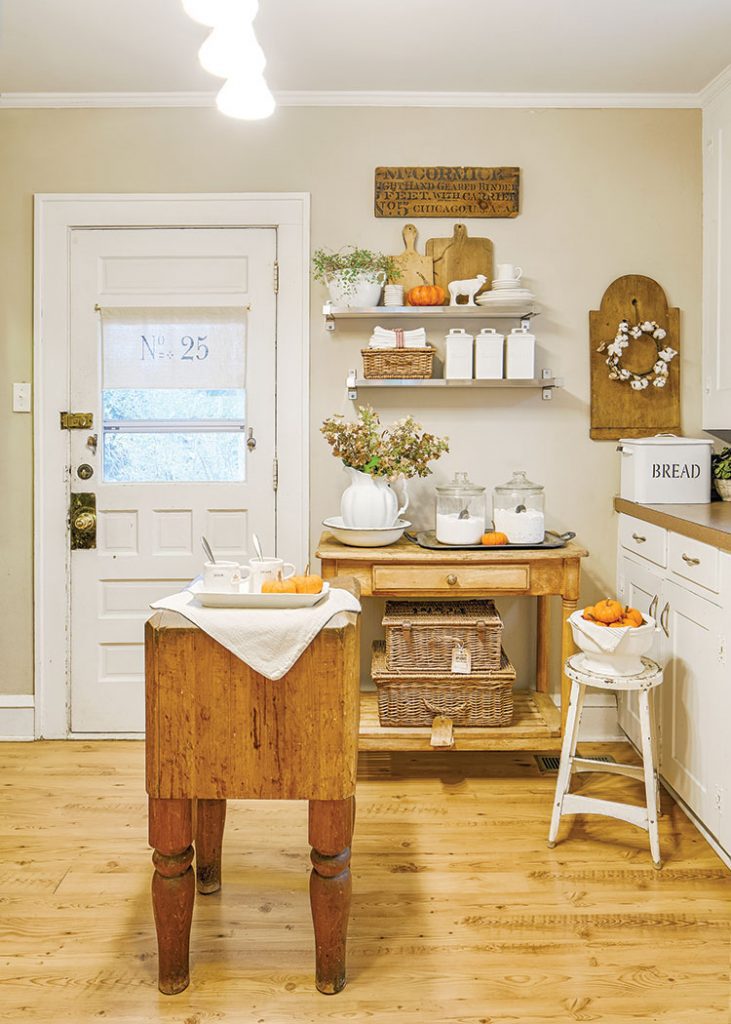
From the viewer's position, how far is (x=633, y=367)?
11.4 ft

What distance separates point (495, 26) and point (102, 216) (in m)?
1.66

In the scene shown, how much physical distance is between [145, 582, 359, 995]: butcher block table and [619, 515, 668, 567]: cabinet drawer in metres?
1.49

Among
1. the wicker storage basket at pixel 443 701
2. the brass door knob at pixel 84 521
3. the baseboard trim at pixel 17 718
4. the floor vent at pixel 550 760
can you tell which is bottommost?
the floor vent at pixel 550 760

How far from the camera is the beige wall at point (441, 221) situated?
3441mm

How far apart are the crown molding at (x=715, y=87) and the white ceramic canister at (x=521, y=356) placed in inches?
45.5

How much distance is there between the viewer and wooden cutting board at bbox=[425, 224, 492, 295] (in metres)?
3.43

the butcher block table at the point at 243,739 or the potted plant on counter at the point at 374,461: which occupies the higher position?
the potted plant on counter at the point at 374,461

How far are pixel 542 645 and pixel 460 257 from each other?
5.23 ft

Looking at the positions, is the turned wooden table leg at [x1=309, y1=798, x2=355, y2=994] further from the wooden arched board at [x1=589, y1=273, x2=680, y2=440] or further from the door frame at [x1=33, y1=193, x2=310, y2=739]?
the wooden arched board at [x1=589, y1=273, x2=680, y2=440]

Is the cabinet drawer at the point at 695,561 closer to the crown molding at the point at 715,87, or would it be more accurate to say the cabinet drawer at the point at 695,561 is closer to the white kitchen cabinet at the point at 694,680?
the white kitchen cabinet at the point at 694,680

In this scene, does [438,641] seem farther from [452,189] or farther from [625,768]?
[452,189]

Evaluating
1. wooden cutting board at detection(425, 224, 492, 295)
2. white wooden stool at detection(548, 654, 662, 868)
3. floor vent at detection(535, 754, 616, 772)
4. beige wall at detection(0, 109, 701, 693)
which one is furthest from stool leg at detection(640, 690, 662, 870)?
wooden cutting board at detection(425, 224, 492, 295)

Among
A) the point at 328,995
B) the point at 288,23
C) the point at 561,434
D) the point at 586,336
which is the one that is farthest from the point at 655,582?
the point at 288,23

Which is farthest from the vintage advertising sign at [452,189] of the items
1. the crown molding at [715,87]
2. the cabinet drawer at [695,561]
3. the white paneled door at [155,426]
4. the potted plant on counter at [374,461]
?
the cabinet drawer at [695,561]
